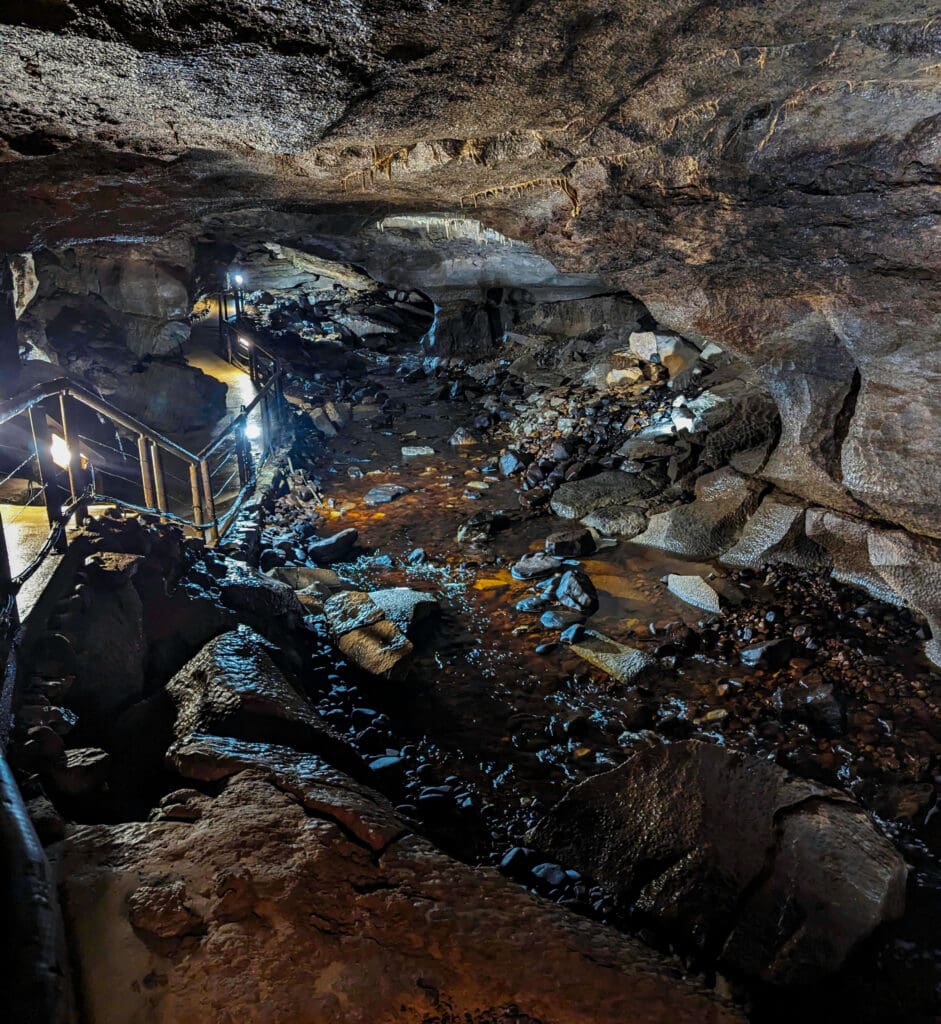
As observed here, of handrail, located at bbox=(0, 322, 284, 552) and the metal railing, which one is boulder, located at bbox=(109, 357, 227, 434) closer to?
the metal railing

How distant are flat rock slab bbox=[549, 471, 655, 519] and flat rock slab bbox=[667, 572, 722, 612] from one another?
164 centimetres

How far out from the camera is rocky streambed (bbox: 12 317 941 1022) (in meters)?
2.10

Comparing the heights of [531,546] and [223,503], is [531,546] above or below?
below

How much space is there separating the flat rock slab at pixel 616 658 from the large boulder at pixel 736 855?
1.56 meters

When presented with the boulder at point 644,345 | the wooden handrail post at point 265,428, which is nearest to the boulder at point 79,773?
the wooden handrail post at point 265,428

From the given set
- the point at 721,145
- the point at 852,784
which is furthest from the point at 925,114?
the point at 852,784

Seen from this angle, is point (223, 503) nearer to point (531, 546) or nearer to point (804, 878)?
point (531, 546)

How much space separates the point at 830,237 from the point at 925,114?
1310mm

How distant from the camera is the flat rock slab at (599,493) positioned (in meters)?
7.96

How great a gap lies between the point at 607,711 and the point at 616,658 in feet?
1.94

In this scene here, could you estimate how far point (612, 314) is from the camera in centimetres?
1318

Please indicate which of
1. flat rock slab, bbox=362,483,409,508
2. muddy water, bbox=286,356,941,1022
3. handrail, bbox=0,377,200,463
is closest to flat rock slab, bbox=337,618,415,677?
muddy water, bbox=286,356,941,1022

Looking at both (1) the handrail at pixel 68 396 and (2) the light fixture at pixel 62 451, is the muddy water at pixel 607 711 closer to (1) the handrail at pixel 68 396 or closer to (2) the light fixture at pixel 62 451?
(1) the handrail at pixel 68 396

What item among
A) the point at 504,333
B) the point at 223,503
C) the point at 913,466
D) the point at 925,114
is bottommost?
the point at 223,503
